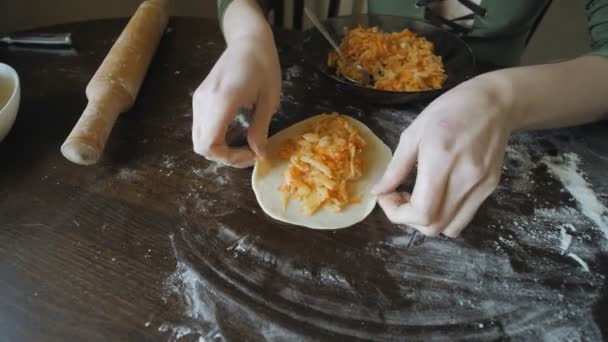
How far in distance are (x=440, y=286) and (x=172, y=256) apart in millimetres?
476

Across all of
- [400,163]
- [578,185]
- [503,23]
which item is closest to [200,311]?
[400,163]

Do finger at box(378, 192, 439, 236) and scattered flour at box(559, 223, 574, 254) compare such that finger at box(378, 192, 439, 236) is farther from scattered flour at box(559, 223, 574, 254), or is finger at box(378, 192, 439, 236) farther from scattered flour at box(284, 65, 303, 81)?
scattered flour at box(284, 65, 303, 81)

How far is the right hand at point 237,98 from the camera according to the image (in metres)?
0.73

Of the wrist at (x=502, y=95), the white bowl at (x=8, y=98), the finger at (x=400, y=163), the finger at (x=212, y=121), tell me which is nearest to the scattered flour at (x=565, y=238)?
the wrist at (x=502, y=95)

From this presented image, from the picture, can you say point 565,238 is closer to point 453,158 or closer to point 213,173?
point 453,158

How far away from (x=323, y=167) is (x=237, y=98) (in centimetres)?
22

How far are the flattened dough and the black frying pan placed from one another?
0.09 metres

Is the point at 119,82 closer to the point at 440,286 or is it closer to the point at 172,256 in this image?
the point at 172,256

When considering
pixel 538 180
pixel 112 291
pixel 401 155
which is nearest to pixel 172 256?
pixel 112 291

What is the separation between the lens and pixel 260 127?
0.81 meters

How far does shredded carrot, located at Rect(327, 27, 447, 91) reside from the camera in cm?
99

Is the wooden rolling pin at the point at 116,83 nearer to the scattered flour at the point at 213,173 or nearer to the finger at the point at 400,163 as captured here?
the scattered flour at the point at 213,173

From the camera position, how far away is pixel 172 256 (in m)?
0.72

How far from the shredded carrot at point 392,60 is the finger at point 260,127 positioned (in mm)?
292
